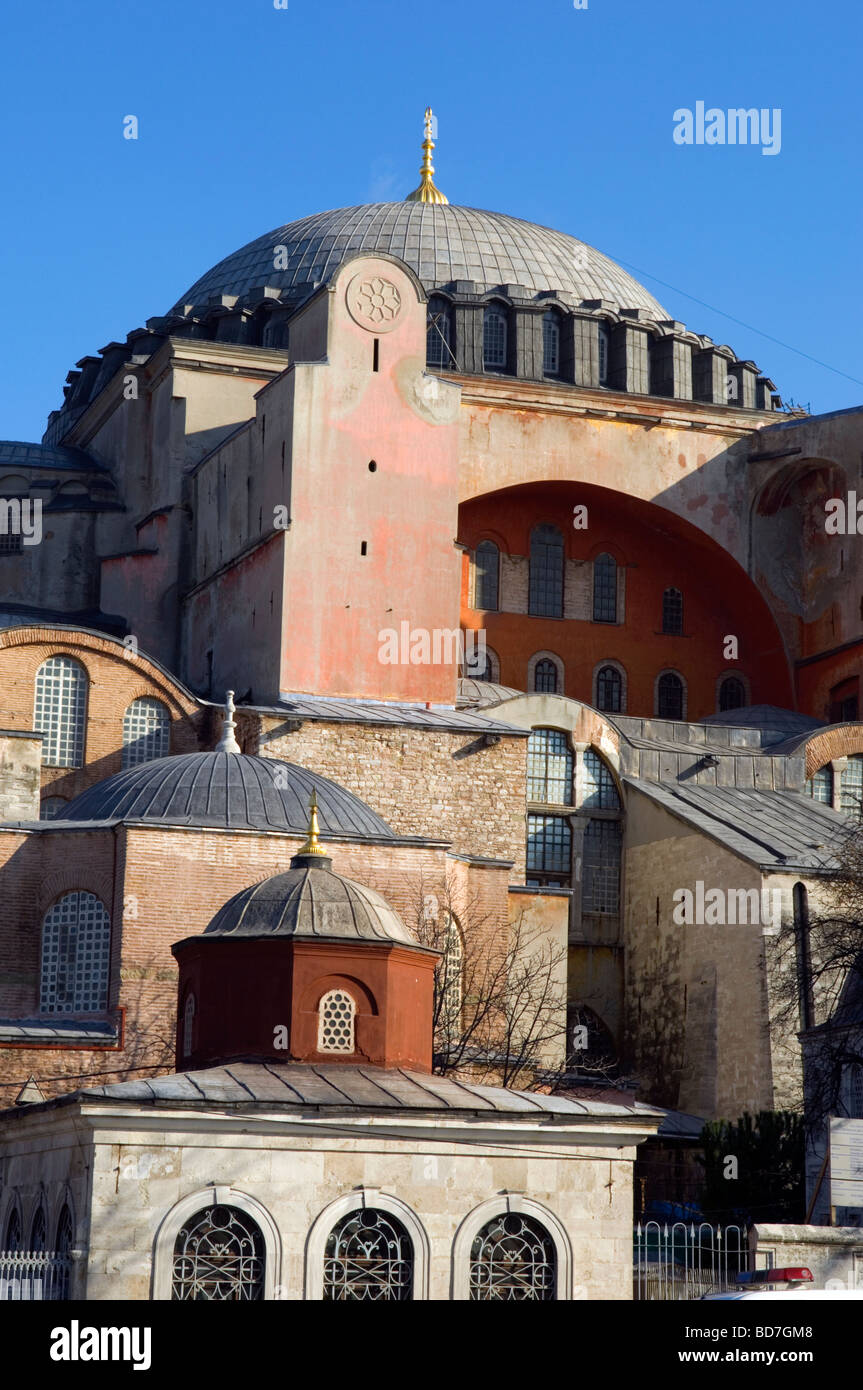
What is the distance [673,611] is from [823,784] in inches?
243

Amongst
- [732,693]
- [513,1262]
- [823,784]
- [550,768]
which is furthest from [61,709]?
[513,1262]

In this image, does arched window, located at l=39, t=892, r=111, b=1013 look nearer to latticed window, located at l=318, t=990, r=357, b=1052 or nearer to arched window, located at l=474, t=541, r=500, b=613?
latticed window, located at l=318, t=990, r=357, b=1052

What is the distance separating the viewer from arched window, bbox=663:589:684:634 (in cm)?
4691

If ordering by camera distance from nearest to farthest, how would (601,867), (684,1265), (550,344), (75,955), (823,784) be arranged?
(684,1265) → (75,955) → (601,867) → (823,784) → (550,344)

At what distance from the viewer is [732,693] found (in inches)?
1854

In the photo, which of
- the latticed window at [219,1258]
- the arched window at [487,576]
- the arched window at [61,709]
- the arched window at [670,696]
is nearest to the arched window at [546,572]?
the arched window at [487,576]

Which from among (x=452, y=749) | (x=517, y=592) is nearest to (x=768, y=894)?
(x=452, y=749)

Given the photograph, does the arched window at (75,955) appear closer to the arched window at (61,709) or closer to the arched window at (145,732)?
the arched window at (61,709)

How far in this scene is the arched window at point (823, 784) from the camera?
138ft

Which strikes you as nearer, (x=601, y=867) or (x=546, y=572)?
(x=601, y=867)

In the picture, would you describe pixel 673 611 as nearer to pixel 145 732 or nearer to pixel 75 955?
pixel 145 732
